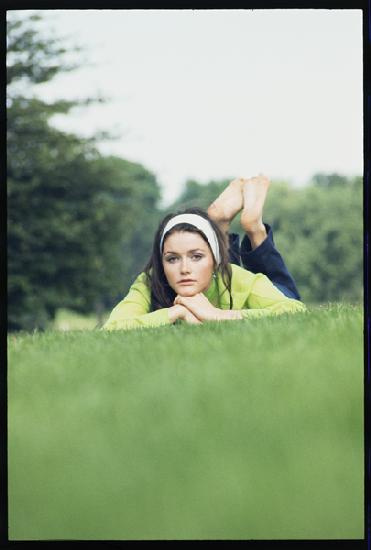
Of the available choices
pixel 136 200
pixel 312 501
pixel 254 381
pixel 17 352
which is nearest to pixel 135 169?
pixel 136 200

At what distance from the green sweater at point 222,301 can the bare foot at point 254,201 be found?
0.20 m

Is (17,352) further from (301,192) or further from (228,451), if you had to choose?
(301,192)

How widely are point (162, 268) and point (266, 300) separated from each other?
414 millimetres

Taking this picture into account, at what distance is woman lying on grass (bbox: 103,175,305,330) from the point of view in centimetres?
270

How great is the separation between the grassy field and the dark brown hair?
35 centimetres

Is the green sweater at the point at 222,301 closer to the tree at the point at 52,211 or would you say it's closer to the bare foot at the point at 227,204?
the bare foot at the point at 227,204

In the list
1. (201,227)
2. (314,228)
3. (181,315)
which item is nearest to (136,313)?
(181,315)

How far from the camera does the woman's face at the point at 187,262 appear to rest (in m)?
2.73

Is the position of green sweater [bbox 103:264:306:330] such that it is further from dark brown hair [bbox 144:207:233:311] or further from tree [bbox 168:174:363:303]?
tree [bbox 168:174:363:303]

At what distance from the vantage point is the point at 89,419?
2242 mm

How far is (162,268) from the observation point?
108 inches

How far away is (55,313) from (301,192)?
2.33m

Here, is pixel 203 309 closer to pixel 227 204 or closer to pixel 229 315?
pixel 229 315

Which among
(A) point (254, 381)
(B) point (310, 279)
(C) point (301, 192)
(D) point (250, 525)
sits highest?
(C) point (301, 192)
